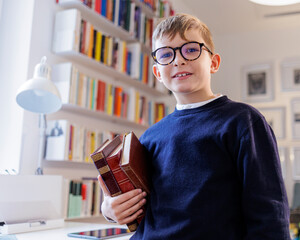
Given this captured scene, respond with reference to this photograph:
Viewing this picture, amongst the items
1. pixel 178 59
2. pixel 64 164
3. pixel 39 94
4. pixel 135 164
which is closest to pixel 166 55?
pixel 178 59

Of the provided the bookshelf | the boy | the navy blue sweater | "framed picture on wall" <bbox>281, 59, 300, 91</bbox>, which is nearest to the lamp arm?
the bookshelf

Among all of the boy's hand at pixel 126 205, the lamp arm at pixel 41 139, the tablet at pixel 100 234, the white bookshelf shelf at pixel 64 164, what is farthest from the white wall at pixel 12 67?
the boy's hand at pixel 126 205

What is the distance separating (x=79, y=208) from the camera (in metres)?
2.24

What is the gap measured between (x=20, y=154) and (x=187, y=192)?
1492 millimetres

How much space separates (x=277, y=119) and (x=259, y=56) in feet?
3.11

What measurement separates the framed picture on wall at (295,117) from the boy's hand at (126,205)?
13.1ft

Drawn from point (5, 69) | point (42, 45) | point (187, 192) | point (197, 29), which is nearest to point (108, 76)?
point (42, 45)

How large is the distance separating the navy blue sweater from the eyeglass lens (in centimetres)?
14

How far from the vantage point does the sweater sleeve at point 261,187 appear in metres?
0.71

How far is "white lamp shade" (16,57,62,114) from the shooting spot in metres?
1.60

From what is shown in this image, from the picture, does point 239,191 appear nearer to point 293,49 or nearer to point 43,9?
point 43,9

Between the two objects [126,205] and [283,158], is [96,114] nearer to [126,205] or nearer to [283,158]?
[126,205]

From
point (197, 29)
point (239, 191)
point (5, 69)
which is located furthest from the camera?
point (5, 69)

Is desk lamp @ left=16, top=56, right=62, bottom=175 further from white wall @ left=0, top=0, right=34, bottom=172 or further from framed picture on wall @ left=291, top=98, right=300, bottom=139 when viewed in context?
framed picture on wall @ left=291, top=98, right=300, bottom=139
